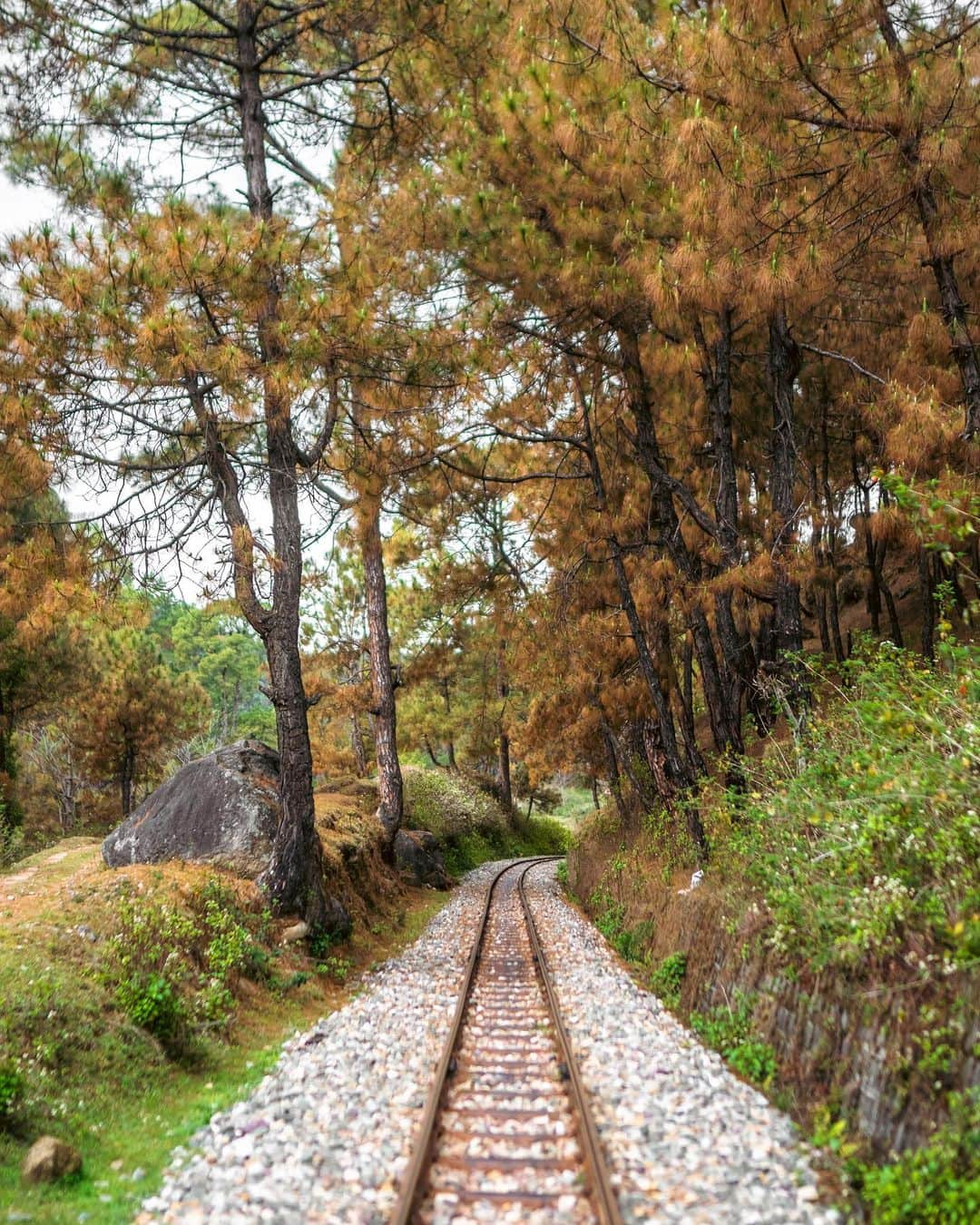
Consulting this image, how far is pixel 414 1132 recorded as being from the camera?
4711 millimetres

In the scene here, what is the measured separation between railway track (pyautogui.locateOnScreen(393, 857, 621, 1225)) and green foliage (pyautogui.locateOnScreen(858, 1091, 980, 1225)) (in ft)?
4.06

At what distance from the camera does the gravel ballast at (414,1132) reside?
12.9ft

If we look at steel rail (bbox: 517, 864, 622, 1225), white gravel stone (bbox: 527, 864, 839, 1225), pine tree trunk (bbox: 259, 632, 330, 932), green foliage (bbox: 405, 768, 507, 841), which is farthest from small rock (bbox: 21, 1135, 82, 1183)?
green foliage (bbox: 405, 768, 507, 841)

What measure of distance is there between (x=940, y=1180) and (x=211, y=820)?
9.08 m

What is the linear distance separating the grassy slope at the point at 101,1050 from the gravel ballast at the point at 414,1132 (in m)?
0.29

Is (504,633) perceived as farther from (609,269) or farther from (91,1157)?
(91,1157)

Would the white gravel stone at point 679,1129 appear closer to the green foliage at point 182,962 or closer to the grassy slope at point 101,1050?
the grassy slope at point 101,1050

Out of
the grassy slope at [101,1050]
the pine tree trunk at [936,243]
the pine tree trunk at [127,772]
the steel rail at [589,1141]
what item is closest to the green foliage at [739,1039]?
the steel rail at [589,1141]

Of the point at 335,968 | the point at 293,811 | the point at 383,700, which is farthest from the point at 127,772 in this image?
the point at 335,968

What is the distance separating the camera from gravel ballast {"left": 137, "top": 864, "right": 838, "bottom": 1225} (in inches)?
155

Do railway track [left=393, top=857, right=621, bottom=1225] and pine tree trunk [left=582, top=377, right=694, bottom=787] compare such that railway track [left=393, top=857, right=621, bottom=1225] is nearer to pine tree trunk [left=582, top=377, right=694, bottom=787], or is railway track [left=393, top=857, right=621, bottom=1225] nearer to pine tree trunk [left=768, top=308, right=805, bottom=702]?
pine tree trunk [left=582, top=377, right=694, bottom=787]

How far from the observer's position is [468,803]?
91.1 ft

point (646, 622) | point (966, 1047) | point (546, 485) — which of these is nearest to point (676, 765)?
point (646, 622)

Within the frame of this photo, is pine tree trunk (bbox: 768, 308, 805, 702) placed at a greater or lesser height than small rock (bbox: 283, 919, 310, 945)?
greater
